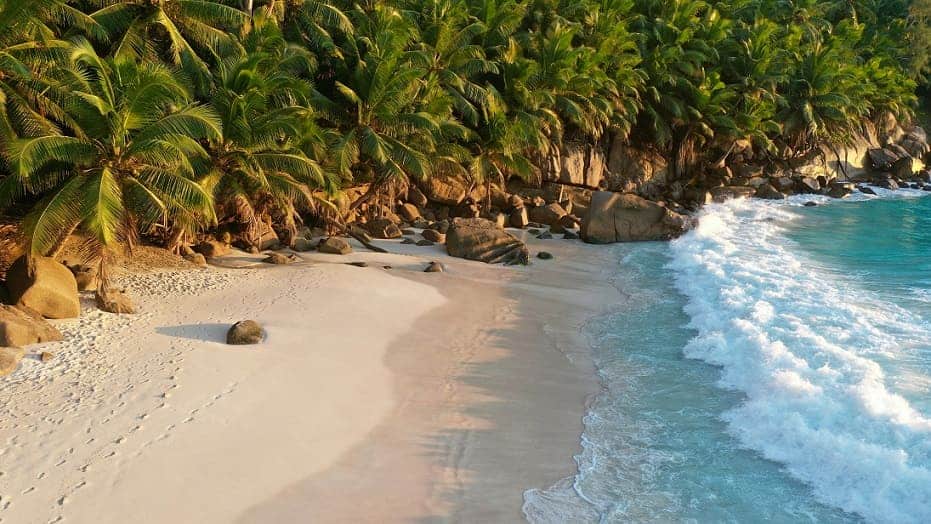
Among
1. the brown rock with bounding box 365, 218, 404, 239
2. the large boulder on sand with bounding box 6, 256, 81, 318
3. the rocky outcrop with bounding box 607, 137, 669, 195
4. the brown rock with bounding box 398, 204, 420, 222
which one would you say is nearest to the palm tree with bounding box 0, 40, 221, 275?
the large boulder on sand with bounding box 6, 256, 81, 318

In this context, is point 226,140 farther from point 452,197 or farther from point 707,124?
point 707,124

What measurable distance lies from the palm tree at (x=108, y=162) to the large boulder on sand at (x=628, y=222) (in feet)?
49.1

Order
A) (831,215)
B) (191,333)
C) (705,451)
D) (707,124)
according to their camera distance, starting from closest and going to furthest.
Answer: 1. (705,451)
2. (191,333)
3. (831,215)
4. (707,124)

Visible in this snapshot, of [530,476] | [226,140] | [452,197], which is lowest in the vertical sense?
[530,476]

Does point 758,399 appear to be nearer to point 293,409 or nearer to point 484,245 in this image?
point 293,409

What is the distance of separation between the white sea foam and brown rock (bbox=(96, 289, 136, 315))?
10.7 m

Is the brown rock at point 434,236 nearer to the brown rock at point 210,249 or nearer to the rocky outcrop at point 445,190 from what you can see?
the rocky outcrop at point 445,190

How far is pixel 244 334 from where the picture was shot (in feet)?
41.7

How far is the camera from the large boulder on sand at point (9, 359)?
1062 centimetres

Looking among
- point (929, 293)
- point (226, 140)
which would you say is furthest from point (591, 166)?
point (226, 140)

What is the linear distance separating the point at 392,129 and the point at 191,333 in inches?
A: 475

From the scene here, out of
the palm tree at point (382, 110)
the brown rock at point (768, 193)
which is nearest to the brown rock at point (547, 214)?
the palm tree at point (382, 110)

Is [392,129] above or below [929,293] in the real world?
above

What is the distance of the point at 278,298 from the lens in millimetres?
15406
